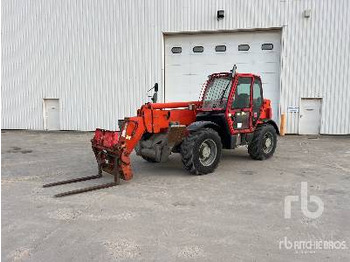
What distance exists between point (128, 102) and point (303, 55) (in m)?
8.33

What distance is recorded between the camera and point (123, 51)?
15742 mm

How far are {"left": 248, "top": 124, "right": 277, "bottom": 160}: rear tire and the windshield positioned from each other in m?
1.58

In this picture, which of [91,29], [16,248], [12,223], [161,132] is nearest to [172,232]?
[16,248]

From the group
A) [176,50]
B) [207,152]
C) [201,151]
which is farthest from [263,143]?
[176,50]

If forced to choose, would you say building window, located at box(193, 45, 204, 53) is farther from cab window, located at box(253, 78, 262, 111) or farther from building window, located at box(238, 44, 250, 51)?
cab window, located at box(253, 78, 262, 111)

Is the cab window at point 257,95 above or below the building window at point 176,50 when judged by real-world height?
below

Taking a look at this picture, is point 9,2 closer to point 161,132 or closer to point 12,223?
point 161,132

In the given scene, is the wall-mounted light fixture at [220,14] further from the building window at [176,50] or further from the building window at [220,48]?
the building window at [176,50]

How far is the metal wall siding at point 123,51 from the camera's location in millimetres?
13977

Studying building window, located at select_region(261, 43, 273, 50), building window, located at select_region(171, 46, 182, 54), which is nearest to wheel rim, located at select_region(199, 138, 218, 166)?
building window, located at select_region(261, 43, 273, 50)

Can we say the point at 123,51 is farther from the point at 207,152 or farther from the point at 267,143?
the point at 207,152

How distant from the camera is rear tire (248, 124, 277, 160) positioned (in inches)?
358

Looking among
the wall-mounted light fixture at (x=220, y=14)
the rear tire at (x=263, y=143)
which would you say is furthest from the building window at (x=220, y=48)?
the rear tire at (x=263, y=143)

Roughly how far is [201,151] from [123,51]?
9.73 meters
